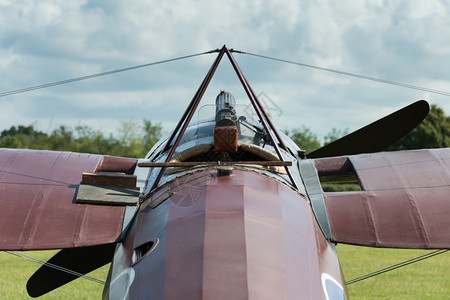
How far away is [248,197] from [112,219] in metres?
1.46

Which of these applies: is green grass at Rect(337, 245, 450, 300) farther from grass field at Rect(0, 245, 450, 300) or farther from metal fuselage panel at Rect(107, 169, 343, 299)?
metal fuselage panel at Rect(107, 169, 343, 299)

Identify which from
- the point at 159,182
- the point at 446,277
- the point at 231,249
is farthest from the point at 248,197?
the point at 446,277

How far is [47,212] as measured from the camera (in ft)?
22.1

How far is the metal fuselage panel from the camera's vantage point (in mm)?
4926

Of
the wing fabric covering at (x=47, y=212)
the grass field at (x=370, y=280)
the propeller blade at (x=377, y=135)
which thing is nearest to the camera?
the wing fabric covering at (x=47, y=212)

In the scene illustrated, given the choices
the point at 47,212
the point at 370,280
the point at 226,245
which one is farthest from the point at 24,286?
the point at 226,245

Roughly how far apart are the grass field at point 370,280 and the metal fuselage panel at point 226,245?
711 centimetres

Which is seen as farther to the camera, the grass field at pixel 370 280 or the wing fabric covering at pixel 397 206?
the grass field at pixel 370 280

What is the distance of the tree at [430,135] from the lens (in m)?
51.3

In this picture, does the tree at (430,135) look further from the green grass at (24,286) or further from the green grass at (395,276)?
the green grass at (24,286)

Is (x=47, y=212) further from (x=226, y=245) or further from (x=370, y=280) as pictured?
(x=370, y=280)

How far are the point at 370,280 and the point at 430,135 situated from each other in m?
38.5


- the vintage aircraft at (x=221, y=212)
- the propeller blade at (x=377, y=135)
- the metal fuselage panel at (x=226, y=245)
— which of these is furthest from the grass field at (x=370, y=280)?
the metal fuselage panel at (x=226, y=245)

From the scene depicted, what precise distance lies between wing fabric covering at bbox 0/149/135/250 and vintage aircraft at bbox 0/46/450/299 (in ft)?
0.04
